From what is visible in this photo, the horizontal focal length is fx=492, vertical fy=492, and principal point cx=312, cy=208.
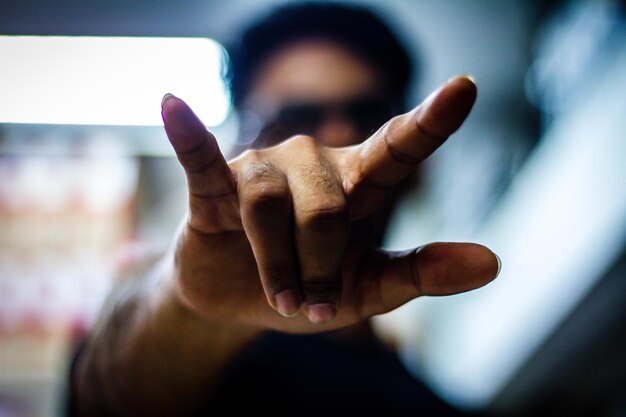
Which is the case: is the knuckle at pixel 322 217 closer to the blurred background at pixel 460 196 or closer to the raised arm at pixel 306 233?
the raised arm at pixel 306 233

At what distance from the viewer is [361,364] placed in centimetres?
108

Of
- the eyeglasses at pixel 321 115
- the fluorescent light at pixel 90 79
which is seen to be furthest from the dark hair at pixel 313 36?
the fluorescent light at pixel 90 79

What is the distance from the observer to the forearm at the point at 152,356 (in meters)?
0.66

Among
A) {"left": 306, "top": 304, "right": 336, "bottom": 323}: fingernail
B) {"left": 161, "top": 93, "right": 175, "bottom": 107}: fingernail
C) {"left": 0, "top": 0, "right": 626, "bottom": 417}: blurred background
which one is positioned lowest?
{"left": 0, "top": 0, "right": 626, "bottom": 417}: blurred background

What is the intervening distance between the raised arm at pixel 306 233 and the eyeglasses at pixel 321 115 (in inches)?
21.0

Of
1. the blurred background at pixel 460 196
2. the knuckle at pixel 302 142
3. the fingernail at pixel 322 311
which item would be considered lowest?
the blurred background at pixel 460 196

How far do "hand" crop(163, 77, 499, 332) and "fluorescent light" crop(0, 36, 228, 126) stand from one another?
7.1 inches

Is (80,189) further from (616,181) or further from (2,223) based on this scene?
(616,181)

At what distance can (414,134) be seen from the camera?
0.39 m

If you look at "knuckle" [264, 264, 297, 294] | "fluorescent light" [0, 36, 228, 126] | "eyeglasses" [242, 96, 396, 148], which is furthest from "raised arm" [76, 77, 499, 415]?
"eyeglasses" [242, 96, 396, 148]

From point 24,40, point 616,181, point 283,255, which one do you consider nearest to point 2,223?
point 24,40

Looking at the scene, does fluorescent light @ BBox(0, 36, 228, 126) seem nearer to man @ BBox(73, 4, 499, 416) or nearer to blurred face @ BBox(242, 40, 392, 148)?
man @ BBox(73, 4, 499, 416)

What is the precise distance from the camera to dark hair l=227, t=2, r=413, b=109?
4.08 ft

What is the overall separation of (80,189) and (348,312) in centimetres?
179
